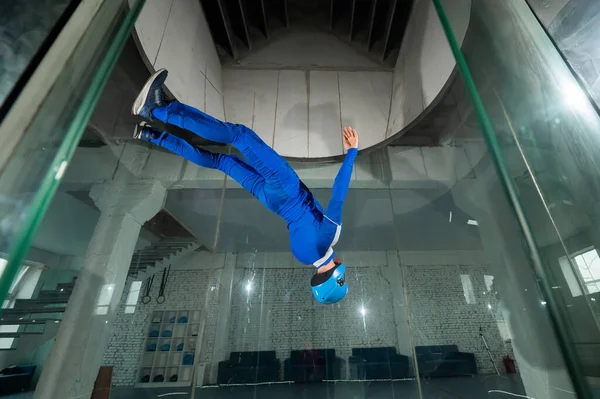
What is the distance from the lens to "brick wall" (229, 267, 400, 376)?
5.81 meters

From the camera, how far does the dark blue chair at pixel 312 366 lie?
5523mm

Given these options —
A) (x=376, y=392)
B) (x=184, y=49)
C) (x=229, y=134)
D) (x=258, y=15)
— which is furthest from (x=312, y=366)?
(x=258, y=15)

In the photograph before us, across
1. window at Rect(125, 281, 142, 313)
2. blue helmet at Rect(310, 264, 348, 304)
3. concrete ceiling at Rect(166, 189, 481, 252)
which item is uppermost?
concrete ceiling at Rect(166, 189, 481, 252)

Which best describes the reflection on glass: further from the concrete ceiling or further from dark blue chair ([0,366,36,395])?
dark blue chair ([0,366,36,395])

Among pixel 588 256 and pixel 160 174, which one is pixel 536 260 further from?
pixel 160 174

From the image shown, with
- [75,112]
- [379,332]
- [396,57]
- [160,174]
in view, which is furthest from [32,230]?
[379,332]

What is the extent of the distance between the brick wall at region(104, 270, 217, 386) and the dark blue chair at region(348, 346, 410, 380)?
3022 millimetres

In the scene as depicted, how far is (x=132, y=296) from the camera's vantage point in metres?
4.33

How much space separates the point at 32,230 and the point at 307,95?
133 inches

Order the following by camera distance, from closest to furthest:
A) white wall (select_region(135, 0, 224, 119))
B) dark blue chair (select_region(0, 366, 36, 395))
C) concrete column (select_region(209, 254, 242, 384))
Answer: white wall (select_region(135, 0, 224, 119))
dark blue chair (select_region(0, 366, 36, 395))
concrete column (select_region(209, 254, 242, 384))

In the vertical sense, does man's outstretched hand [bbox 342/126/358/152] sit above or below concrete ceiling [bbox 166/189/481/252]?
below

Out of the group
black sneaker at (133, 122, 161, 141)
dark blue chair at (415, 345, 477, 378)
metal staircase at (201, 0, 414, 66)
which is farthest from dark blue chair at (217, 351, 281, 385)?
metal staircase at (201, 0, 414, 66)

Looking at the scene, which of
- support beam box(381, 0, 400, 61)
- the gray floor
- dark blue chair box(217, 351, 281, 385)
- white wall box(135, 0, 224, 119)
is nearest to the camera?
white wall box(135, 0, 224, 119)

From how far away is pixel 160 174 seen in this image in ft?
11.6
